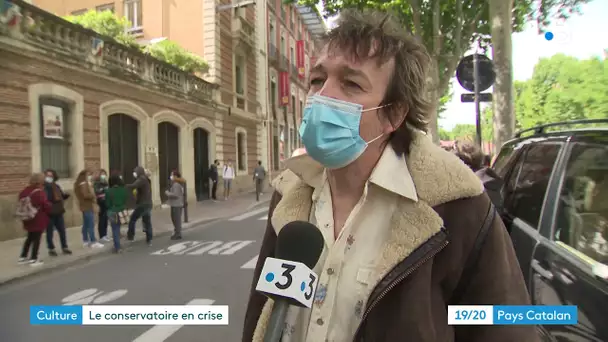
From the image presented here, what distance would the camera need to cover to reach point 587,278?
1.98 meters

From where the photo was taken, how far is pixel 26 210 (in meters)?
7.00

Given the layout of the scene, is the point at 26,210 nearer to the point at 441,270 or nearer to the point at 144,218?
the point at 144,218

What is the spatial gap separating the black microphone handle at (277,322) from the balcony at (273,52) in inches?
1109

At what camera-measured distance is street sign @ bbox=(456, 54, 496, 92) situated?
599 cm

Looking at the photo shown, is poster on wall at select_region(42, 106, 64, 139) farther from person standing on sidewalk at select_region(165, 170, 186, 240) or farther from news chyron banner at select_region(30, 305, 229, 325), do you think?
news chyron banner at select_region(30, 305, 229, 325)

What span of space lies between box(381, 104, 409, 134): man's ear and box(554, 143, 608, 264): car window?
1.52 meters

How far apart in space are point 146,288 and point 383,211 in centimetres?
536

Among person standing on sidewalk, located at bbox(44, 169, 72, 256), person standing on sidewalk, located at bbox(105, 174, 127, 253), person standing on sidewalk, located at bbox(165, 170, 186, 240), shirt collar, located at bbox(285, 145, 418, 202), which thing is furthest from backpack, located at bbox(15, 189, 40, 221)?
shirt collar, located at bbox(285, 145, 418, 202)

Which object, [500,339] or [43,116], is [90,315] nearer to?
[500,339]

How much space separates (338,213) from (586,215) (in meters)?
1.86

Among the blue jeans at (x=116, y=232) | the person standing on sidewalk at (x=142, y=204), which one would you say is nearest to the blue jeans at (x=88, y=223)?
the blue jeans at (x=116, y=232)

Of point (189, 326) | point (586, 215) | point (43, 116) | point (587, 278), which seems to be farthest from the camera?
point (43, 116)

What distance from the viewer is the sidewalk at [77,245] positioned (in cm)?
703

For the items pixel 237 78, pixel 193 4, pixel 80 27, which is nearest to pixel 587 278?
pixel 80 27
